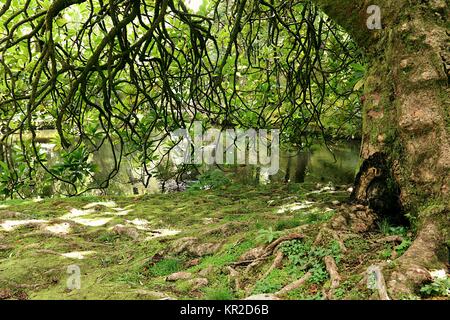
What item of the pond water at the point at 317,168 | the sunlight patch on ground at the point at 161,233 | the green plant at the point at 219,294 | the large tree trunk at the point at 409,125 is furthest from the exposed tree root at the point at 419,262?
the pond water at the point at 317,168

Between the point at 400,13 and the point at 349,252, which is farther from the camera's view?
the point at 400,13

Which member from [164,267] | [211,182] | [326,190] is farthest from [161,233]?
[211,182]

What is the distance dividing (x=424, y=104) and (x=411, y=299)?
118 cm

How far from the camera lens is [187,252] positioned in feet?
11.0

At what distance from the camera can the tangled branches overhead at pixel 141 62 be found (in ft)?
9.64

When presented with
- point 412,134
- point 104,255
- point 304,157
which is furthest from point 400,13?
point 304,157

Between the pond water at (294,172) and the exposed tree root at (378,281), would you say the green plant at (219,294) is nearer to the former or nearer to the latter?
the exposed tree root at (378,281)

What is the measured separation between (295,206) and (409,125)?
313 cm

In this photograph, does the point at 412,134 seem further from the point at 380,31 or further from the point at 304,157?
the point at 304,157

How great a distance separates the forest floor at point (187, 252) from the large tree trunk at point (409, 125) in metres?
0.17

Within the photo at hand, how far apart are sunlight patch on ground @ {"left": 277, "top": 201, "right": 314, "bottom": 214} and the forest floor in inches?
0.5

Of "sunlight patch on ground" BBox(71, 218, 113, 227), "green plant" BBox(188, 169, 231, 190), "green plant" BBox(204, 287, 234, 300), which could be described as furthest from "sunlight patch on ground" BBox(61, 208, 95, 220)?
"green plant" BBox(204, 287, 234, 300)

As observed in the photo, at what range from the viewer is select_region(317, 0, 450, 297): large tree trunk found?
2150 mm

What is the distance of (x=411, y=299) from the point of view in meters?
1.75
